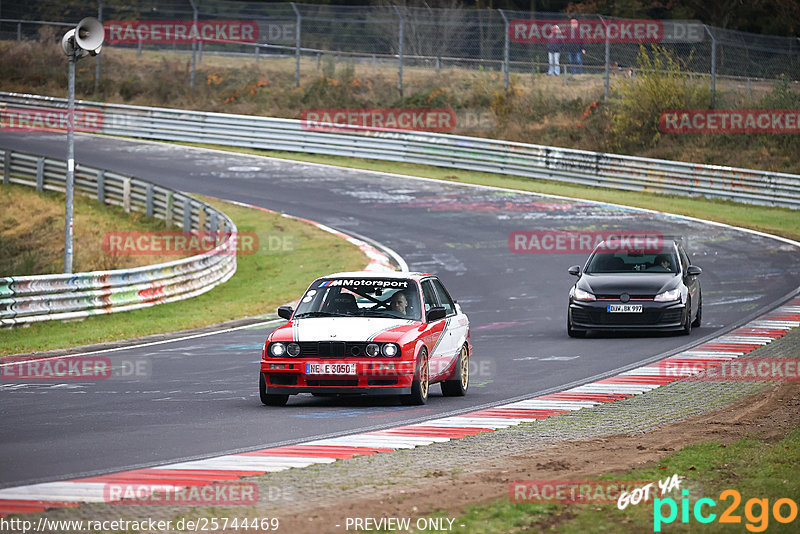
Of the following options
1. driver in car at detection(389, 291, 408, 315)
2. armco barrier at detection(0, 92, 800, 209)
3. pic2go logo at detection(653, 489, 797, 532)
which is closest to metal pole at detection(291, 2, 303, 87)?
armco barrier at detection(0, 92, 800, 209)

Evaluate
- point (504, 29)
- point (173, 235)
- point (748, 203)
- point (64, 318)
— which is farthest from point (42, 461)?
point (504, 29)

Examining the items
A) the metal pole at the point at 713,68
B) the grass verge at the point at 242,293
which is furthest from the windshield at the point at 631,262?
the metal pole at the point at 713,68

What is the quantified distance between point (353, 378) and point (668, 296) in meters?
7.77

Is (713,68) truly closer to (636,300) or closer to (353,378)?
(636,300)

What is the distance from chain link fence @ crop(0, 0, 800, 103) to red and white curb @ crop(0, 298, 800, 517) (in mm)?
25882

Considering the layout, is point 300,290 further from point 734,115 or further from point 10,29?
point 10,29

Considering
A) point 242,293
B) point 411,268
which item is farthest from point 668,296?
point 242,293

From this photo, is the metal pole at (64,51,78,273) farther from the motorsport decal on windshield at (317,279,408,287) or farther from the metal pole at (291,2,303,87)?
the metal pole at (291,2,303,87)

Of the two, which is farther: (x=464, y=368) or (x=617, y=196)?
(x=617, y=196)

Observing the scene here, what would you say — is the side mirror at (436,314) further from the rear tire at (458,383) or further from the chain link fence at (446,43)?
the chain link fence at (446,43)

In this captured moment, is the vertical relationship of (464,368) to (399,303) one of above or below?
below

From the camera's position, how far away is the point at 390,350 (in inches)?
454

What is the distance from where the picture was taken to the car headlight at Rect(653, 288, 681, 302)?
701 inches

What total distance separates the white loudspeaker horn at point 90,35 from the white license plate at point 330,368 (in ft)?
32.4
